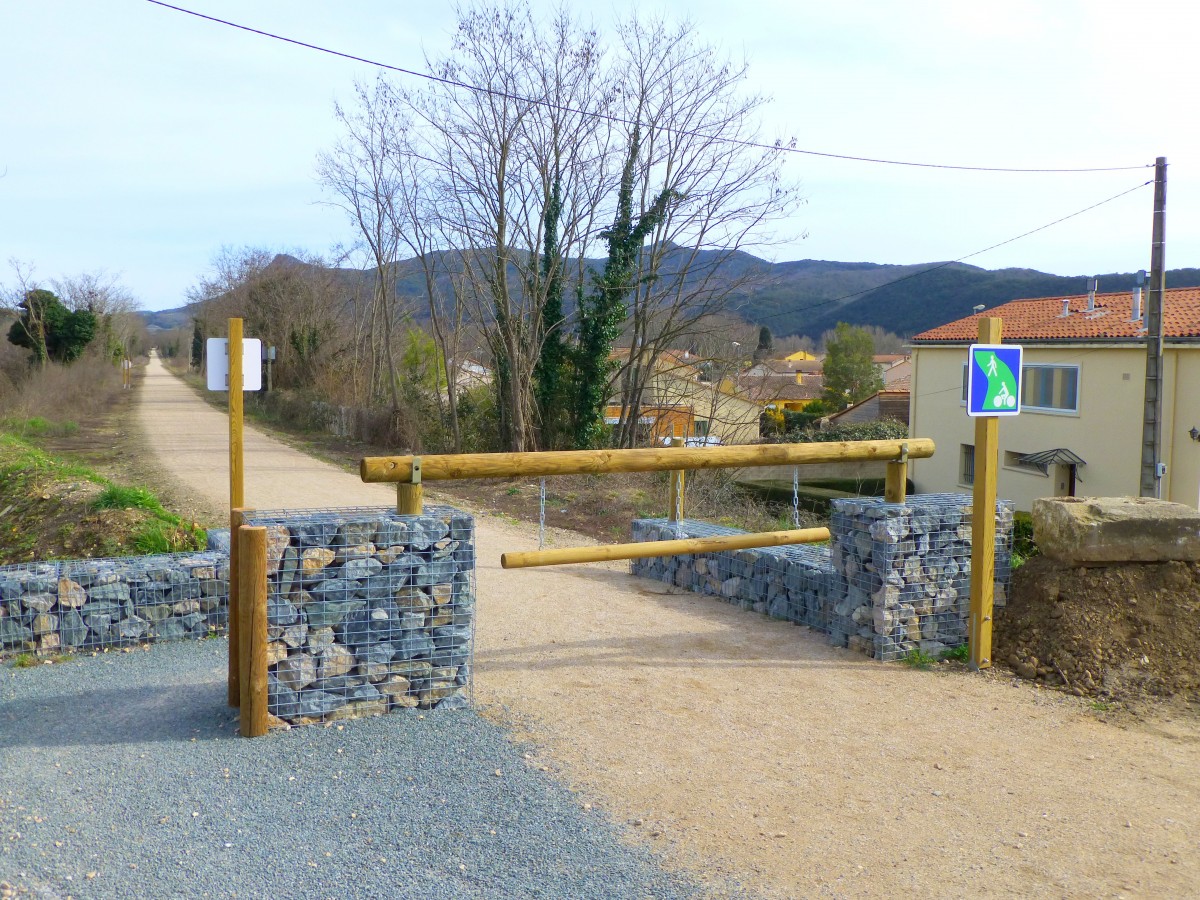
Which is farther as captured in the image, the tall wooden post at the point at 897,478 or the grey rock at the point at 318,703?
the tall wooden post at the point at 897,478

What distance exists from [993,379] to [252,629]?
4.82 metres

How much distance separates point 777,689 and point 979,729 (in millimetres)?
1189

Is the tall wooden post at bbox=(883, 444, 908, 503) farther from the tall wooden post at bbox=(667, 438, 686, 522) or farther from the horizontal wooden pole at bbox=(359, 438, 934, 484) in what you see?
the tall wooden post at bbox=(667, 438, 686, 522)

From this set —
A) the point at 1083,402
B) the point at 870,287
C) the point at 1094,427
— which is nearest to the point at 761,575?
the point at 1094,427

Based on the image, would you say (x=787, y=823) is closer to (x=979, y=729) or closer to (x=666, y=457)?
(x=979, y=729)

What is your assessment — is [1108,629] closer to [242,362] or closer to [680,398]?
[242,362]

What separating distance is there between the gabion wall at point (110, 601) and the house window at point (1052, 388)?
25179mm

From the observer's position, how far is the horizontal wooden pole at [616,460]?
17.7ft

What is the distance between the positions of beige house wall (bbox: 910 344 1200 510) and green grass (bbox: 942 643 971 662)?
18238 millimetres

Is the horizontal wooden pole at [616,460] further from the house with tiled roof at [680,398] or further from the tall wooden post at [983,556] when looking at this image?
the house with tiled roof at [680,398]

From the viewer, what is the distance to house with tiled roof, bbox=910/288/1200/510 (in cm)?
2381

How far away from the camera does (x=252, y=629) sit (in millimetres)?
4934

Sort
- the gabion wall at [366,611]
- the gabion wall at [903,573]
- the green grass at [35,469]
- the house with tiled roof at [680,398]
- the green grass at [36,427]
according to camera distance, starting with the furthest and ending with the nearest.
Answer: the house with tiled roof at [680,398], the green grass at [36,427], the green grass at [35,469], the gabion wall at [903,573], the gabion wall at [366,611]

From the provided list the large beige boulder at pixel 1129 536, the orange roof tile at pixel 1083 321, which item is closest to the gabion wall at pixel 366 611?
the large beige boulder at pixel 1129 536
